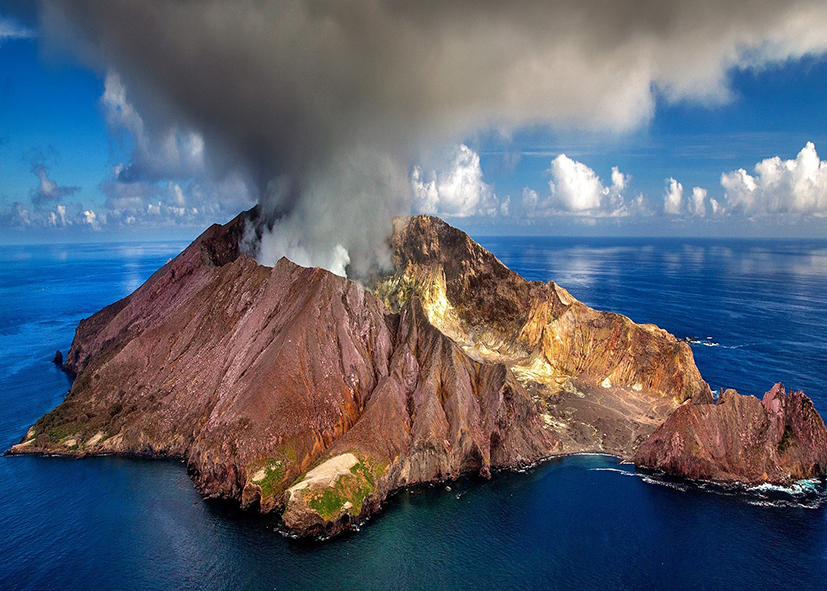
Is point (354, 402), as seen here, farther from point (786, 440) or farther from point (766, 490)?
point (786, 440)

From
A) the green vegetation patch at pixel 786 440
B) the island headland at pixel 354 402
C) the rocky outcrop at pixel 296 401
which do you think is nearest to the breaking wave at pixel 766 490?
the island headland at pixel 354 402

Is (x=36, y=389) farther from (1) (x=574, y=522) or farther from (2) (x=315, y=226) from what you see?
(1) (x=574, y=522)

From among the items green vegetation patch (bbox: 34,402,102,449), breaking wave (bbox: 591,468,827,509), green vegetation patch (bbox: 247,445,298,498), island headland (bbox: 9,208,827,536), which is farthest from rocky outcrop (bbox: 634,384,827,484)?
green vegetation patch (bbox: 34,402,102,449)

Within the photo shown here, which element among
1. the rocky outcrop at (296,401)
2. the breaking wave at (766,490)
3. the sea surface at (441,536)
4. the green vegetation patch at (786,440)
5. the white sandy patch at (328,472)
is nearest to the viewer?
the sea surface at (441,536)

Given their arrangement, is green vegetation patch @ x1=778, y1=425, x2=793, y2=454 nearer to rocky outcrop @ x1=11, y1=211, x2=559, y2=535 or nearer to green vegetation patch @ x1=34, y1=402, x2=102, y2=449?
rocky outcrop @ x1=11, y1=211, x2=559, y2=535

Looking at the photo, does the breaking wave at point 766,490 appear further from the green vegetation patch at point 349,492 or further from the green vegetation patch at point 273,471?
the green vegetation patch at point 273,471

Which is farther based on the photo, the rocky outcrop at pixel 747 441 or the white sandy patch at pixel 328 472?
the rocky outcrop at pixel 747 441

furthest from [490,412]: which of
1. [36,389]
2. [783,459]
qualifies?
[36,389]
